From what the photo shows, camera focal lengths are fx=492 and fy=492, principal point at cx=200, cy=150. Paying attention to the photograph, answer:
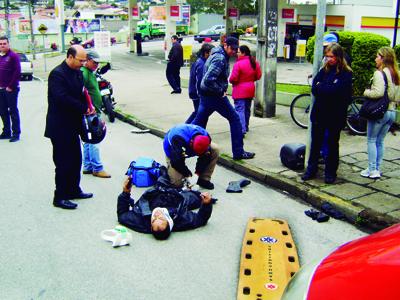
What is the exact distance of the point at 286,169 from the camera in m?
7.41

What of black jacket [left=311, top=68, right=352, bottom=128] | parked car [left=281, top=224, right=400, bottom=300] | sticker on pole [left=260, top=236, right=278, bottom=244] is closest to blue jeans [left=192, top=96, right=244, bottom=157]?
black jacket [left=311, top=68, right=352, bottom=128]

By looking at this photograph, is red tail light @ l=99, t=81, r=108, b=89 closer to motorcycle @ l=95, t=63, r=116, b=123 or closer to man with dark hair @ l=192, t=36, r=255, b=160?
motorcycle @ l=95, t=63, r=116, b=123

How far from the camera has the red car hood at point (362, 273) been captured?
2129 millimetres

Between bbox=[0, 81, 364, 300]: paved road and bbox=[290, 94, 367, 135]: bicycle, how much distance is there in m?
2.95

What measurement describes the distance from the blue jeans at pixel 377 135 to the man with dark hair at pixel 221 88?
77.7 inches

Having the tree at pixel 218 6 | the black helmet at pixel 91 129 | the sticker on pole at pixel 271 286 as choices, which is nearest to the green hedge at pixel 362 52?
the black helmet at pixel 91 129

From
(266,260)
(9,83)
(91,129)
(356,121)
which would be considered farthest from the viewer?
(9,83)

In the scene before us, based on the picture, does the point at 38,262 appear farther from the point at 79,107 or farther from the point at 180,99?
the point at 180,99

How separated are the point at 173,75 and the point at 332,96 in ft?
32.8

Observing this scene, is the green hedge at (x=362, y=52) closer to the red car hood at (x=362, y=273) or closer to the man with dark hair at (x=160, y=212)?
the man with dark hair at (x=160, y=212)

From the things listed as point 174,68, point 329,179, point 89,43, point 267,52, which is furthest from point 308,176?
point 89,43

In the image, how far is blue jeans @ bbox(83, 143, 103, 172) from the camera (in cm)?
740

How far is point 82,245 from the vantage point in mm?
5121

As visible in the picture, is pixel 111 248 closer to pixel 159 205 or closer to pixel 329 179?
pixel 159 205
